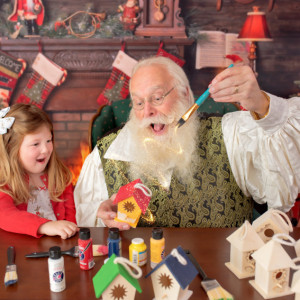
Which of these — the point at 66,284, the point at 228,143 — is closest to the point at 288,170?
the point at 228,143

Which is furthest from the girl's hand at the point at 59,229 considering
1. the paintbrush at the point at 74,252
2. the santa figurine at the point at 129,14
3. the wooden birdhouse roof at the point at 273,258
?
the santa figurine at the point at 129,14

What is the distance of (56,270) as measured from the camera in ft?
3.87

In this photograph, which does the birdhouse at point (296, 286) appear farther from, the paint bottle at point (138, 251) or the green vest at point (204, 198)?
the green vest at point (204, 198)

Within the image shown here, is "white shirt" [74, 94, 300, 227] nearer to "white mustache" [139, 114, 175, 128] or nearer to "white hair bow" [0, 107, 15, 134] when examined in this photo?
"white mustache" [139, 114, 175, 128]

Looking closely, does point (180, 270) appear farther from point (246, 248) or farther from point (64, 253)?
point (64, 253)

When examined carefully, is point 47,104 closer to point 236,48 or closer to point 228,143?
point 236,48

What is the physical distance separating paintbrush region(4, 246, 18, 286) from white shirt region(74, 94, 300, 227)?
665 millimetres

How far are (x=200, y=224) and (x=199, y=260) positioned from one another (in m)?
0.64

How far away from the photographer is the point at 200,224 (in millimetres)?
1998

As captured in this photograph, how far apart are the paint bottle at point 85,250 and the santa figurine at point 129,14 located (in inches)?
115

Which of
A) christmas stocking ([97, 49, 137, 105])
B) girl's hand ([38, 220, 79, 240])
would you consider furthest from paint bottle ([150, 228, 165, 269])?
christmas stocking ([97, 49, 137, 105])

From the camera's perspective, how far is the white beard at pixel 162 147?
204cm

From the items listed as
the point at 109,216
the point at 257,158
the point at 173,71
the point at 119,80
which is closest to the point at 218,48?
the point at 119,80

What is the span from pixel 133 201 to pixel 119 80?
259 centimetres
